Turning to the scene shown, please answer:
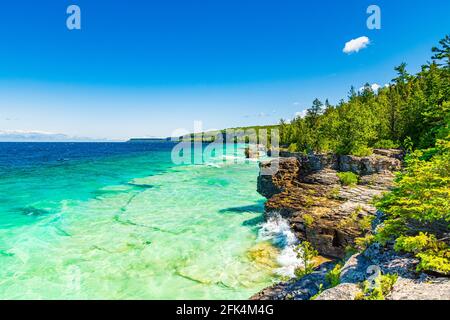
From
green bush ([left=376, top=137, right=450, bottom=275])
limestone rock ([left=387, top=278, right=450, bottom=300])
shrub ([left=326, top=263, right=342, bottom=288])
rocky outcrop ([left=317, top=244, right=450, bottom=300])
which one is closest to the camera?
limestone rock ([left=387, top=278, right=450, bottom=300])

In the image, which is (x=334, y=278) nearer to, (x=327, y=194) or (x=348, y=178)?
(x=327, y=194)

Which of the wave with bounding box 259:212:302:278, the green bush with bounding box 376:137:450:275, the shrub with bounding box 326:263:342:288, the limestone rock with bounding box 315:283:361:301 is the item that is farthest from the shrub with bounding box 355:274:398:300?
the wave with bounding box 259:212:302:278

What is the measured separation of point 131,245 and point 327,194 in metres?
18.9

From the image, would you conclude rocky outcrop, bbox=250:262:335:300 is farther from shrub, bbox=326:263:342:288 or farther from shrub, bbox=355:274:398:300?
shrub, bbox=355:274:398:300

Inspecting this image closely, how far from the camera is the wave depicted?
20.0 metres

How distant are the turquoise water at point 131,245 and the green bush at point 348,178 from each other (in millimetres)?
9720

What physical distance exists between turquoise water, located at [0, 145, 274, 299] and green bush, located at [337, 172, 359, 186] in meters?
9.72

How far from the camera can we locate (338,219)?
2077cm

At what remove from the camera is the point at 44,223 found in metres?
32.1

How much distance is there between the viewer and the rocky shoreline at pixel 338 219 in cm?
894
